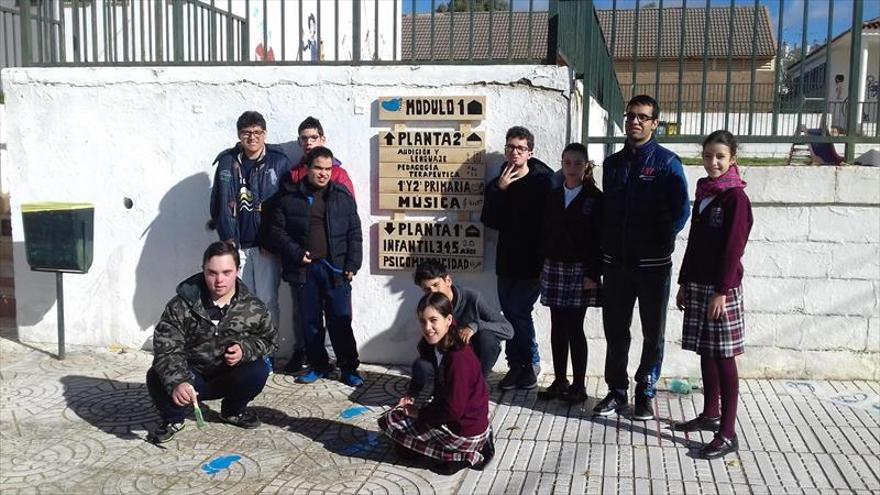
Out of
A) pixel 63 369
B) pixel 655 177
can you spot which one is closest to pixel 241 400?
pixel 63 369

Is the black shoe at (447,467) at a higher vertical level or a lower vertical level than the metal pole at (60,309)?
lower

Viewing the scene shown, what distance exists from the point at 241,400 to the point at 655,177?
8.98ft

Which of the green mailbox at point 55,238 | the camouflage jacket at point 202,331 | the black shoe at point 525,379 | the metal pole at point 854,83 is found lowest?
the black shoe at point 525,379

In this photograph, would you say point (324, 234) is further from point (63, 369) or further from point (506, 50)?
point (63, 369)

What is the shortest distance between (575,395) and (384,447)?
1415 millimetres

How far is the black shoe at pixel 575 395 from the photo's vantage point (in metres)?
5.30

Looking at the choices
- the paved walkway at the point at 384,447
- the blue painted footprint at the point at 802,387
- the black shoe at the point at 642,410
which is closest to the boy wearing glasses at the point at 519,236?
the paved walkway at the point at 384,447

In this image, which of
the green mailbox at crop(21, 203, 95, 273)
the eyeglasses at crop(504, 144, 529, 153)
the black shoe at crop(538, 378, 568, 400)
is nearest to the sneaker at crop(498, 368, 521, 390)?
the black shoe at crop(538, 378, 568, 400)

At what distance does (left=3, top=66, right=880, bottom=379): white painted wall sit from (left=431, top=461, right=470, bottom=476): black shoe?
1914 millimetres

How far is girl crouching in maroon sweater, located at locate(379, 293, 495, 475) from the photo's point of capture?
412 cm

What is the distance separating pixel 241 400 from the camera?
4.80m

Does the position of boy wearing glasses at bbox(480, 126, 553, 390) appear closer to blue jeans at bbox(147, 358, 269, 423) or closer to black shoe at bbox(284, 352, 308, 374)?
black shoe at bbox(284, 352, 308, 374)

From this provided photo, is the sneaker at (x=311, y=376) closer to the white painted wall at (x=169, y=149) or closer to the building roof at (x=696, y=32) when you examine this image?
the white painted wall at (x=169, y=149)

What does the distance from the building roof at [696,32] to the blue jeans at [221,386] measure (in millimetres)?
3534
